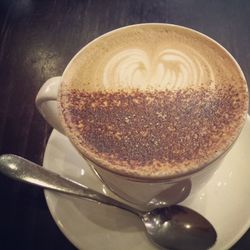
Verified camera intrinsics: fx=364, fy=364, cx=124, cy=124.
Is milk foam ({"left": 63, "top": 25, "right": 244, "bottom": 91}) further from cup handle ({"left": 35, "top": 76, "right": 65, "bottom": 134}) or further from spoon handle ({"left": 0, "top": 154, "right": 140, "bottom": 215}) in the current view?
spoon handle ({"left": 0, "top": 154, "right": 140, "bottom": 215})

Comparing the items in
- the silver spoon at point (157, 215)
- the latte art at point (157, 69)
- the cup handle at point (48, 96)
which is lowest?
the silver spoon at point (157, 215)

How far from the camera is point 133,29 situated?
90 cm

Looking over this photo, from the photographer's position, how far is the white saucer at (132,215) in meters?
0.86

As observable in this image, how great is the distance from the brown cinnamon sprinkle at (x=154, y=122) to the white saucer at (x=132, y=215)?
0.85 ft

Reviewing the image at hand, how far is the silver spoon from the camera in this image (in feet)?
2.80

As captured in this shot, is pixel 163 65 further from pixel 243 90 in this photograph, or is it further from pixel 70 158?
pixel 70 158

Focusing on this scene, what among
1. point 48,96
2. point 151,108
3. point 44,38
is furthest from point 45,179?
point 44,38

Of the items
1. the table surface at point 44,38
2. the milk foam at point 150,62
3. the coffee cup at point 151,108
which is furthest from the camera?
the table surface at point 44,38

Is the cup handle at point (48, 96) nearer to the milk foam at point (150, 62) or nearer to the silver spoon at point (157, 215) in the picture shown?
the milk foam at point (150, 62)

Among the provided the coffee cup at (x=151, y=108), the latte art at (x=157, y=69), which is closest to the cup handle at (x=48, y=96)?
the coffee cup at (x=151, y=108)

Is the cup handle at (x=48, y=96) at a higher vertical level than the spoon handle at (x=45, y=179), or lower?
higher

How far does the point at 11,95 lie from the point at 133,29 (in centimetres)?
53

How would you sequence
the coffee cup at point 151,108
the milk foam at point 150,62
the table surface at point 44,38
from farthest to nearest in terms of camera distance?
1. the table surface at point 44,38
2. the milk foam at point 150,62
3. the coffee cup at point 151,108

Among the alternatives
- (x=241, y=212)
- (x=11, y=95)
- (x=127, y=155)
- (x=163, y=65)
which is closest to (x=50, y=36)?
(x=11, y=95)
